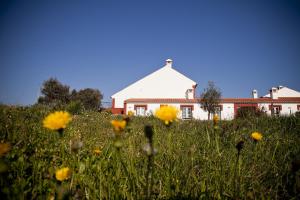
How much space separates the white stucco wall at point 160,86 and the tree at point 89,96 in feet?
18.3

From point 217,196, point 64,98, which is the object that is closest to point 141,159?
point 217,196

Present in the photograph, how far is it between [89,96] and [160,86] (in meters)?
12.0

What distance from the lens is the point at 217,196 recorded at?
4.83ft

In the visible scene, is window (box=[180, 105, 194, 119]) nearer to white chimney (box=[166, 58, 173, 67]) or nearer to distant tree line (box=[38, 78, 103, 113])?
white chimney (box=[166, 58, 173, 67])

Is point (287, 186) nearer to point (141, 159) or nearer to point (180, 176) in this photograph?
point (180, 176)

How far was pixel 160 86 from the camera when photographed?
30.6 m

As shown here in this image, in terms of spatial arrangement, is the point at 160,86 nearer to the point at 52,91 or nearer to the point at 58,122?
the point at 52,91

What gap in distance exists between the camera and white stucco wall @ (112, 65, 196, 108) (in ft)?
99.0

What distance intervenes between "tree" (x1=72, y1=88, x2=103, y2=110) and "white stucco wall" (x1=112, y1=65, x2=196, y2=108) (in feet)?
18.3

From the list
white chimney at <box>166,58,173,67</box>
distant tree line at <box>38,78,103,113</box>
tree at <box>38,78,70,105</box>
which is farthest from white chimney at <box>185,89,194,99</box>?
tree at <box>38,78,70,105</box>

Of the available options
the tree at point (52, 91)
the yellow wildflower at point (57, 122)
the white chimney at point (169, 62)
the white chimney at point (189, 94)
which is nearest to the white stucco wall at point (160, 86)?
the white chimney at point (169, 62)

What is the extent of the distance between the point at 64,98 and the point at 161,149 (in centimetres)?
3475

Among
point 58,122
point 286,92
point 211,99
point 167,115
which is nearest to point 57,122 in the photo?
point 58,122

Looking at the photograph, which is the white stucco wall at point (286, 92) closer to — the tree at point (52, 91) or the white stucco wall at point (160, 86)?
the white stucco wall at point (160, 86)
